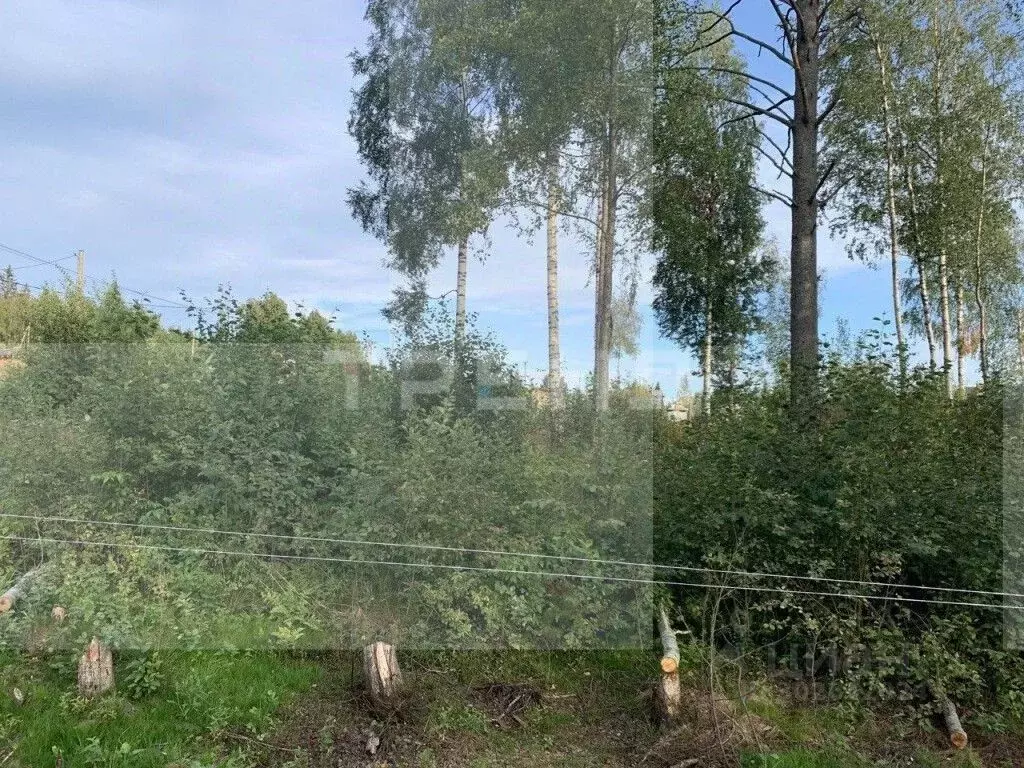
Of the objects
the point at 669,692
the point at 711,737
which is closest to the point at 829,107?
the point at 669,692

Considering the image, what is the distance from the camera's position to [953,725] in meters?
2.99

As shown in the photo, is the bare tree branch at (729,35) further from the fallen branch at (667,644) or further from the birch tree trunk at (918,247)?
the fallen branch at (667,644)

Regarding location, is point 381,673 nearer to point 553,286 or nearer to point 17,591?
point 17,591

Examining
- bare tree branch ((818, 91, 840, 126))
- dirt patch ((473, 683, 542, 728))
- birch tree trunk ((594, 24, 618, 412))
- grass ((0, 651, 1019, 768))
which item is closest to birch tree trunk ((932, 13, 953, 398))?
bare tree branch ((818, 91, 840, 126))

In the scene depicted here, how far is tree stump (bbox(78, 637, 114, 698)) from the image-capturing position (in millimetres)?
2957

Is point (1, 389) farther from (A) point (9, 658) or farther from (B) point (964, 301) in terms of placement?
(B) point (964, 301)

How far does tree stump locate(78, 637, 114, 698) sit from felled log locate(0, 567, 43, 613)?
0.71 metres

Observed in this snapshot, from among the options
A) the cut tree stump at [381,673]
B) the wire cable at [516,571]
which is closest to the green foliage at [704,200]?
the wire cable at [516,571]

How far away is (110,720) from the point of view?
9.24 feet

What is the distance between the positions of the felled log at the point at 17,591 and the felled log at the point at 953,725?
15.2ft

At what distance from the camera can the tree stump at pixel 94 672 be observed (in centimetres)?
296

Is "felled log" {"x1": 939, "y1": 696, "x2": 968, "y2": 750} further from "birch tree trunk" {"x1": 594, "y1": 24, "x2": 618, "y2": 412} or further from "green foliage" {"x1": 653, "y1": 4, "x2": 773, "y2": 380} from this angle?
"green foliage" {"x1": 653, "y1": 4, "x2": 773, "y2": 380}

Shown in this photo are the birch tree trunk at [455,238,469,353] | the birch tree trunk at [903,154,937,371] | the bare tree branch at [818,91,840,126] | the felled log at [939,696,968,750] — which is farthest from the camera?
the birch tree trunk at [903,154,937,371]

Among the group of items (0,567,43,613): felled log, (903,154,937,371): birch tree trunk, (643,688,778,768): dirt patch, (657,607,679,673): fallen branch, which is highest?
(903,154,937,371): birch tree trunk
